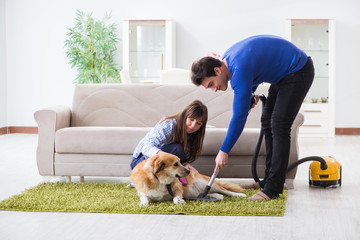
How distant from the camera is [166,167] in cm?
261

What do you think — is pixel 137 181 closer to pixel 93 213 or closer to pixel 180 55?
pixel 93 213

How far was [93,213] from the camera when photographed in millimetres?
2564

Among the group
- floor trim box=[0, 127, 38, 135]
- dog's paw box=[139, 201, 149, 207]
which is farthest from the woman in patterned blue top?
floor trim box=[0, 127, 38, 135]

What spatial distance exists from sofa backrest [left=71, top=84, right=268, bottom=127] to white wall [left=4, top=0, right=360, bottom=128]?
11.1ft

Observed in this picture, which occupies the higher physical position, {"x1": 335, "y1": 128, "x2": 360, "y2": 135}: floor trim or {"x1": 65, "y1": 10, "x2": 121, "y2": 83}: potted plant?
{"x1": 65, "y1": 10, "x2": 121, "y2": 83}: potted plant

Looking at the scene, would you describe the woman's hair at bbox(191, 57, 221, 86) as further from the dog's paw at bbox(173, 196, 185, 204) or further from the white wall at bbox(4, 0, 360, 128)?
the white wall at bbox(4, 0, 360, 128)

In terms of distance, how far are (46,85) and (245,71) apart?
5438mm

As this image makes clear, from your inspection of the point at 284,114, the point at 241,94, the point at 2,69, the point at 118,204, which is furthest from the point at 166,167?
the point at 2,69

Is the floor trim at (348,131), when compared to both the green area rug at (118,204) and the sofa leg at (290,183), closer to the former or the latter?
the sofa leg at (290,183)

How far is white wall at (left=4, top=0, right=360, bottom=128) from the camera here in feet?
23.2

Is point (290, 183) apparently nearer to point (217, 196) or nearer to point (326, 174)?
point (326, 174)

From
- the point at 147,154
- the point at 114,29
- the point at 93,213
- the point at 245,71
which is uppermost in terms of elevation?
the point at 114,29

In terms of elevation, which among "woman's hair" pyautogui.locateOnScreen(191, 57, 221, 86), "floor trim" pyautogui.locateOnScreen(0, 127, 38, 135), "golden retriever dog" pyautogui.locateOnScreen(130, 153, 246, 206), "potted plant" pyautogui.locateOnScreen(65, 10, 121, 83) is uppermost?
"potted plant" pyautogui.locateOnScreen(65, 10, 121, 83)

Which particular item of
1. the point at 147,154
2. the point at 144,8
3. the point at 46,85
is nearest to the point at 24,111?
the point at 46,85
